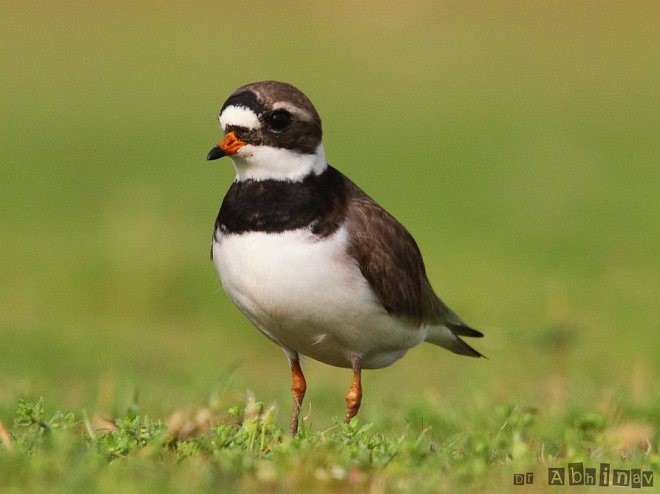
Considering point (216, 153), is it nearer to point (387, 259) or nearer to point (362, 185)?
point (387, 259)

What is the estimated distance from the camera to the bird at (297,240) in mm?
6367

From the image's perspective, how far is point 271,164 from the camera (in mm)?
6539

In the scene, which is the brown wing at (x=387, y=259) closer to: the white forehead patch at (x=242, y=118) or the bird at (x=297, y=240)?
the bird at (x=297, y=240)

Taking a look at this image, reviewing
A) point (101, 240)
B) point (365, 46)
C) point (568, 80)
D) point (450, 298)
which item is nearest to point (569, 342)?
point (450, 298)

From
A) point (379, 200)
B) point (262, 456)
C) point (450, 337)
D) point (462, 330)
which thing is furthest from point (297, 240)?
point (379, 200)

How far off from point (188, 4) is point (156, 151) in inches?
763

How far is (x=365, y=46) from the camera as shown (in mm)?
34156

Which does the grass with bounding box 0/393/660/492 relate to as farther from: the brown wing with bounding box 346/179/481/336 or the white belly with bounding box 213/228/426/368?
the brown wing with bounding box 346/179/481/336

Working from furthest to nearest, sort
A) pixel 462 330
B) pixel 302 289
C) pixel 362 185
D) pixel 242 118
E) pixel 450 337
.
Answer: pixel 362 185 → pixel 462 330 → pixel 450 337 → pixel 242 118 → pixel 302 289

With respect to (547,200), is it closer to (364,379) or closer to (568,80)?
(364,379)

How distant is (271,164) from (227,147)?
0.24 metres

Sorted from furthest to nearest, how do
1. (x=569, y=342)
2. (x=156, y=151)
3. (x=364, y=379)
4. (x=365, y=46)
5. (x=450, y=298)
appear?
(x=365, y=46) → (x=156, y=151) → (x=450, y=298) → (x=364, y=379) → (x=569, y=342)

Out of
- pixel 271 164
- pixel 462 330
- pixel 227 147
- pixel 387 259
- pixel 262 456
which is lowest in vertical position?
pixel 462 330

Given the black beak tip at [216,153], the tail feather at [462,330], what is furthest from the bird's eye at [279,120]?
the tail feather at [462,330]
